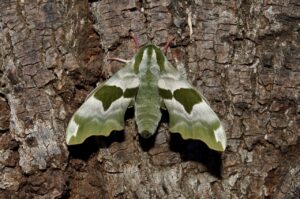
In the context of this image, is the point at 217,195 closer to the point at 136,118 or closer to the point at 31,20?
the point at 136,118

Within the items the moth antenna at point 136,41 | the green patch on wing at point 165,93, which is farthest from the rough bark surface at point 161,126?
the green patch on wing at point 165,93

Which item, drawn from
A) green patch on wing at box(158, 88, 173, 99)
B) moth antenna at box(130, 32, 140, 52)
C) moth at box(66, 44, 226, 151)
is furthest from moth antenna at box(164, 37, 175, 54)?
green patch on wing at box(158, 88, 173, 99)

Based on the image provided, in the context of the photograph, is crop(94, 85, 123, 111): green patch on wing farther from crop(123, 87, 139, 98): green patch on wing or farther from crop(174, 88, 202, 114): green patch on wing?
crop(174, 88, 202, 114): green patch on wing

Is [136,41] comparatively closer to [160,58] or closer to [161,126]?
[160,58]

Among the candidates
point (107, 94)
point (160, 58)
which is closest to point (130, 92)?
point (107, 94)

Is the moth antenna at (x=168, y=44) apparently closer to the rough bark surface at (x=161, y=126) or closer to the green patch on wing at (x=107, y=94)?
the rough bark surface at (x=161, y=126)

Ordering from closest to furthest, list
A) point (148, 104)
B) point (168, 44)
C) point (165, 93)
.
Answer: point (168, 44) → point (148, 104) → point (165, 93)
